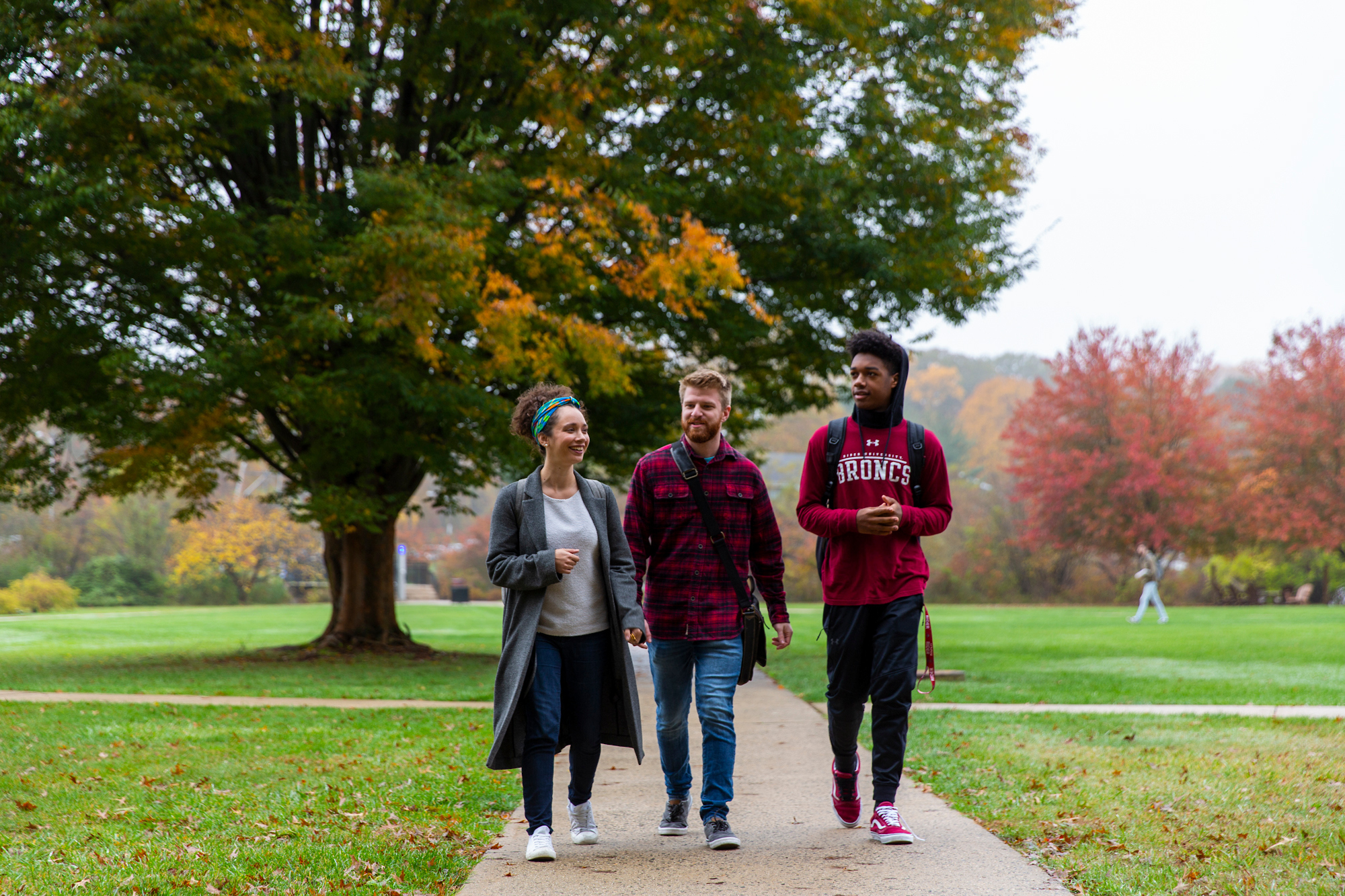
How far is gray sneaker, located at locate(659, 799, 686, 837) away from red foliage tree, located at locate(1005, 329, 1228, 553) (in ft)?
128

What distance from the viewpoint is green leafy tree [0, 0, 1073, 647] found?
12.4 metres

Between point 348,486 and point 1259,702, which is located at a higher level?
point 348,486

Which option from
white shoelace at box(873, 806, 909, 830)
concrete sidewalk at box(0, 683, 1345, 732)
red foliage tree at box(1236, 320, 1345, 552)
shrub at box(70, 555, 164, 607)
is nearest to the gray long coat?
white shoelace at box(873, 806, 909, 830)

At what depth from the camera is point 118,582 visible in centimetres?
5012

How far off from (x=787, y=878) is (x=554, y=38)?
13.3m

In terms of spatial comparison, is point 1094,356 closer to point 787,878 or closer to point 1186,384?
point 1186,384

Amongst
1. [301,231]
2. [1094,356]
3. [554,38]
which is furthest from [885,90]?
[1094,356]

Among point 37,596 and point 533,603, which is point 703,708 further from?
point 37,596

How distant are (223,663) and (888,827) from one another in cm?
1358

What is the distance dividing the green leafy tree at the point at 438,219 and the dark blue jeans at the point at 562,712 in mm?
8061

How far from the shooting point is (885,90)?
1608cm

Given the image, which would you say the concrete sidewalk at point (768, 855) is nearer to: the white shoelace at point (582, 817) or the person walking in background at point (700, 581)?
the white shoelace at point (582, 817)

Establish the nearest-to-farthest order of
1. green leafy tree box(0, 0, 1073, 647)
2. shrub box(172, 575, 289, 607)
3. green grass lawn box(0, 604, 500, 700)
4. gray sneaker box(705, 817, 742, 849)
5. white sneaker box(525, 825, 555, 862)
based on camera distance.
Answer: white sneaker box(525, 825, 555, 862)
gray sneaker box(705, 817, 742, 849)
green leafy tree box(0, 0, 1073, 647)
green grass lawn box(0, 604, 500, 700)
shrub box(172, 575, 289, 607)

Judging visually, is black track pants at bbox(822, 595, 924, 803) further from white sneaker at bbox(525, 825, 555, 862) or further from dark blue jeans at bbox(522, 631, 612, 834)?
white sneaker at bbox(525, 825, 555, 862)
